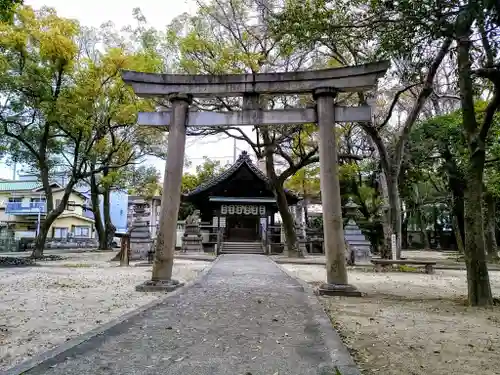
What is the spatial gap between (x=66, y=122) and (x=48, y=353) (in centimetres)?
1652

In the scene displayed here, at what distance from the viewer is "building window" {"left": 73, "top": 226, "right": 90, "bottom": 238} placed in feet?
145

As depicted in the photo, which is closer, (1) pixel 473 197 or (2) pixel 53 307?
(2) pixel 53 307

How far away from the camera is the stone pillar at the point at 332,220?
7.94 meters

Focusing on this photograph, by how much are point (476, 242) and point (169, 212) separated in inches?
237

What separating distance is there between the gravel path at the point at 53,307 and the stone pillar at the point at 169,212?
54 cm

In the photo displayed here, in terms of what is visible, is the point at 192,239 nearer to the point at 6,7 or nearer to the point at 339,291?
the point at 339,291

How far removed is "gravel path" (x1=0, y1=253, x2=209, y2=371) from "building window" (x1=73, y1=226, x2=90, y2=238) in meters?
34.9

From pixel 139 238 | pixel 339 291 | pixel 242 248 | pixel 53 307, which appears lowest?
pixel 53 307

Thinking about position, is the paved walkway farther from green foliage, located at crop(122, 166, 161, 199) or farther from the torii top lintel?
green foliage, located at crop(122, 166, 161, 199)

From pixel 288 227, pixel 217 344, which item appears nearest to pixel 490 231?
pixel 288 227

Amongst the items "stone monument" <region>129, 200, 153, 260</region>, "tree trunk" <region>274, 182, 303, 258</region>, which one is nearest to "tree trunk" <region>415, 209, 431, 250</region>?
"tree trunk" <region>274, 182, 303, 258</region>

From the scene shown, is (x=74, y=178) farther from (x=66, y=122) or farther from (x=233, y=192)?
(x=233, y=192)

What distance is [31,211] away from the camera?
39719 mm

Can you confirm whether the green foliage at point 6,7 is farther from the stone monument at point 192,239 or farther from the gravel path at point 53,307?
the stone monument at point 192,239
